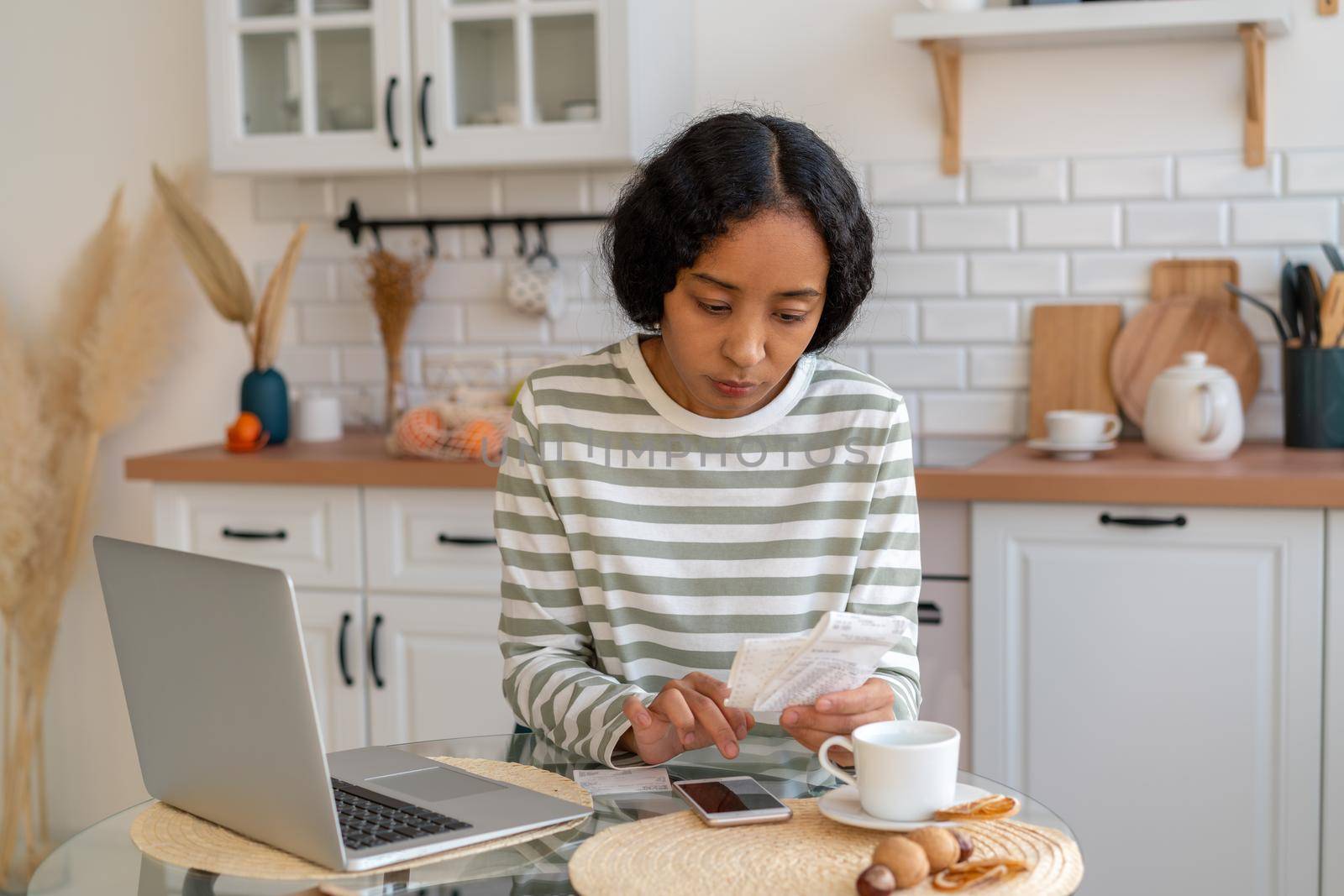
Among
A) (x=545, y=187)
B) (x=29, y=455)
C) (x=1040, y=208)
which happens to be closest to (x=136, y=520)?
(x=29, y=455)

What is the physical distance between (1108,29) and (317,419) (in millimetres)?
1814

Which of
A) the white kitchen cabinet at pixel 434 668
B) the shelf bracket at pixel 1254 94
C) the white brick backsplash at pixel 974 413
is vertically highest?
the shelf bracket at pixel 1254 94

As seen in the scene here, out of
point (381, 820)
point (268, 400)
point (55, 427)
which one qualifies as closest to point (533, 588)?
point (381, 820)

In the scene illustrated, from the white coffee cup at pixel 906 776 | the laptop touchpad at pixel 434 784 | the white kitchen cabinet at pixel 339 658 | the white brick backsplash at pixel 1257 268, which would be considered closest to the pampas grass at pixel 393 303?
the white kitchen cabinet at pixel 339 658

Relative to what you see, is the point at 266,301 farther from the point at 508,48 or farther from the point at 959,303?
the point at 959,303

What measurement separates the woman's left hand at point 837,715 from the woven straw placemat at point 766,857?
13 cm

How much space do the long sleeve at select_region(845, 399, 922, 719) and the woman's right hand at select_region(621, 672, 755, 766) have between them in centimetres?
28

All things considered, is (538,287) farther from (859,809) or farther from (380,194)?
(859,809)

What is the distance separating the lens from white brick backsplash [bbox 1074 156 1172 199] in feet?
9.05

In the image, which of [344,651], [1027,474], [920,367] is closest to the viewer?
[1027,474]

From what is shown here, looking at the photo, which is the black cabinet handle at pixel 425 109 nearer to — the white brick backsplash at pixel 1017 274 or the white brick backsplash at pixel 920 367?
the white brick backsplash at pixel 920 367

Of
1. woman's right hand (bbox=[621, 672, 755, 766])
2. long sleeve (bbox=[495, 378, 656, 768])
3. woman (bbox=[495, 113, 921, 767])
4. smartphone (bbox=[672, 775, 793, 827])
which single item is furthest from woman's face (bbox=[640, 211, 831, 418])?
smartphone (bbox=[672, 775, 793, 827])

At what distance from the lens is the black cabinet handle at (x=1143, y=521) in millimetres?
2234

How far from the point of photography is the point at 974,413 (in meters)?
2.92
